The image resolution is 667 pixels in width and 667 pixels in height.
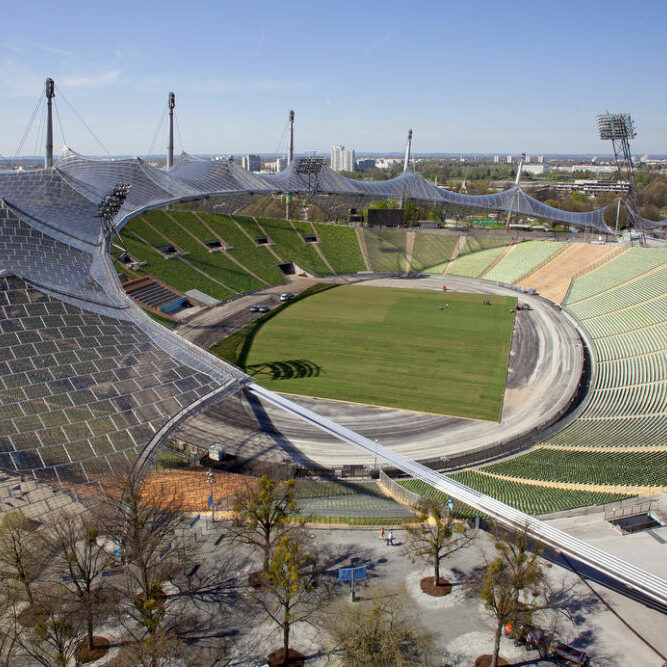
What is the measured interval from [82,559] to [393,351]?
113 feet

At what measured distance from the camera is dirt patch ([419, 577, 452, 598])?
19.0 metres

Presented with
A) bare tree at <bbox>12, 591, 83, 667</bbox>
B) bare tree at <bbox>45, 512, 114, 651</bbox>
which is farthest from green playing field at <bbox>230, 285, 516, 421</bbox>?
bare tree at <bbox>12, 591, 83, 667</bbox>

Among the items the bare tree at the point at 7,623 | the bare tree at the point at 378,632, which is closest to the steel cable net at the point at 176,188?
the bare tree at the point at 7,623

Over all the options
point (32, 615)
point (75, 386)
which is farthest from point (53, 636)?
point (75, 386)

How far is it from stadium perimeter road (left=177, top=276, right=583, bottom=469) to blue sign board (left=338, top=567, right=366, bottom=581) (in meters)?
11.1

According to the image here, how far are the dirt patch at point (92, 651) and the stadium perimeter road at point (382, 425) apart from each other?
1404 cm

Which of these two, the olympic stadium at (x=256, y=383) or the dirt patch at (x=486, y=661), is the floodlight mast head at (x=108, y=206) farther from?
the dirt patch at (x=486, y=661)

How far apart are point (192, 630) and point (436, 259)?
243 ft

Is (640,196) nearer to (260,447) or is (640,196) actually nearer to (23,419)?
(260,447)

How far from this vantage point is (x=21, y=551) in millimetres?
16938

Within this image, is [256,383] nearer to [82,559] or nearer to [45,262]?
[82,559]

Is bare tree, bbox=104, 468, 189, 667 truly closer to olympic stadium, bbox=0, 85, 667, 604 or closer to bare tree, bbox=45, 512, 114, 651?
bare tree, bbox=45, 512, 114, 651

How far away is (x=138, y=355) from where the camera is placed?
2645 cm

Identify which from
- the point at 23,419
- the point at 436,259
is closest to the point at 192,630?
the point at 23,419
